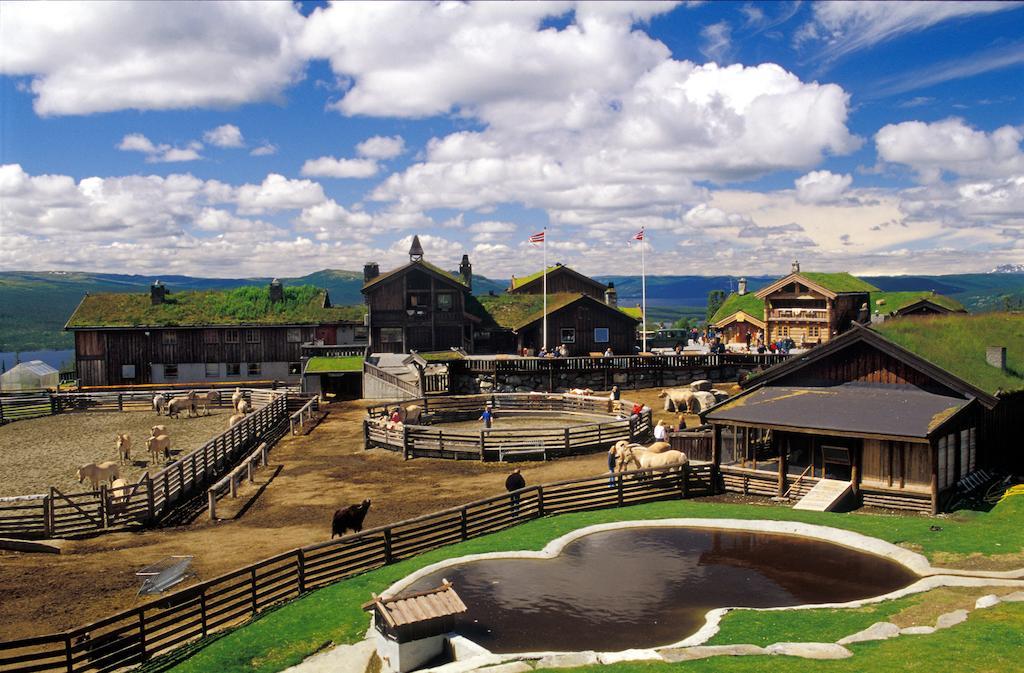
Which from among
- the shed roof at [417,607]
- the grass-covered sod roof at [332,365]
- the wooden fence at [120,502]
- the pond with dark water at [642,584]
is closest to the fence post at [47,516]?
the wooden fence at [120,502]

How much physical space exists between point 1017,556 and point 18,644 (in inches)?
843

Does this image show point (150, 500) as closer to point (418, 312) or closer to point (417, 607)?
point (417, 607)

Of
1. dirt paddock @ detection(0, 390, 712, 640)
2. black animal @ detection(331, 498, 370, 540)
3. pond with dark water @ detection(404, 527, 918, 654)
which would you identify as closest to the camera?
pond with dark water @ detection(404, 527, 918, 654)

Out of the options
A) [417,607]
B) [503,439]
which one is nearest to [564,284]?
[503,439]

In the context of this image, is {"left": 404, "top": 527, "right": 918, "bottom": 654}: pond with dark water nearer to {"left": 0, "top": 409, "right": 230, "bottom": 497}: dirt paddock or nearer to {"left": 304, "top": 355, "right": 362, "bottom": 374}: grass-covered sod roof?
{"left": 0, "top": 409, "right": 230, "bottom": 497}: dirt paddock

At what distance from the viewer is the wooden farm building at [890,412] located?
2478 cm

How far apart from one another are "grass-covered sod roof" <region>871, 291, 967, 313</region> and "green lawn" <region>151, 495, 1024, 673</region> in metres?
45.4

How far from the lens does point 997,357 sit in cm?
2833

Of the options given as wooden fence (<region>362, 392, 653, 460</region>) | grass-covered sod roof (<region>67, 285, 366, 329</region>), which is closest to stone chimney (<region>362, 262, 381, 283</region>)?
grass-covered sod roof (<region>67, 285, 366, 329</region>)

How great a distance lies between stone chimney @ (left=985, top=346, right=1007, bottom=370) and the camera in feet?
92.8

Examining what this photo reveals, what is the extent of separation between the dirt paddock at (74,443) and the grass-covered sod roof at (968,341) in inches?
1233

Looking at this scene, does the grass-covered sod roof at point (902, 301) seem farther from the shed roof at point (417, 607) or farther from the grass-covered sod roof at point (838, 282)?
the shed roof at point (417, 607)

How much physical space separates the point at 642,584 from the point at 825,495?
9.80m

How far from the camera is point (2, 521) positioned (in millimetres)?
25641
